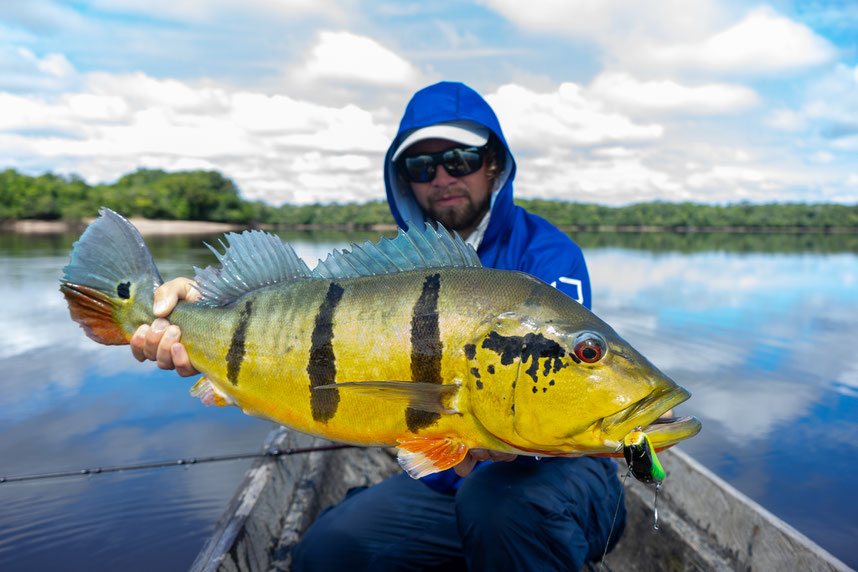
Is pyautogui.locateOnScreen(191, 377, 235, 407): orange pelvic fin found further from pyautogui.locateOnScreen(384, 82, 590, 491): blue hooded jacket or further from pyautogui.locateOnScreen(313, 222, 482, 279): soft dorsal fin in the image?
pyautogui.locateOnScreen(384, 82, 590, 491): blue hooded jacket

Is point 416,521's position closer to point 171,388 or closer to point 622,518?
point 622,518

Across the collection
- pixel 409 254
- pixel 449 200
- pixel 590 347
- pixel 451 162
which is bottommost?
pixel 590 347

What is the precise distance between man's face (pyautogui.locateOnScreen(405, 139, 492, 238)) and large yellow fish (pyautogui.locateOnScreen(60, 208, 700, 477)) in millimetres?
1929

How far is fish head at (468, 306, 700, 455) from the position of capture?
1.93 meters

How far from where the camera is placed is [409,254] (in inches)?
94.0

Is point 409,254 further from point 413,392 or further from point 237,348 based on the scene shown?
point 237,348

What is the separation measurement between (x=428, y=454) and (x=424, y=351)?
415mm

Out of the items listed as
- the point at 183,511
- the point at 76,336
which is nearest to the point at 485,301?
the point at 183,511

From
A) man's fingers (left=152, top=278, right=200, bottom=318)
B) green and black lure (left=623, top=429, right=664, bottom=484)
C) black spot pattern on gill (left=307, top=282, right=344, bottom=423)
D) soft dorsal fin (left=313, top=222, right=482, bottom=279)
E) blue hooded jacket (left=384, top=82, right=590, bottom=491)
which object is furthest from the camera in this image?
blue hooded jacket (left=384, top=82, right=590, bottom=491)

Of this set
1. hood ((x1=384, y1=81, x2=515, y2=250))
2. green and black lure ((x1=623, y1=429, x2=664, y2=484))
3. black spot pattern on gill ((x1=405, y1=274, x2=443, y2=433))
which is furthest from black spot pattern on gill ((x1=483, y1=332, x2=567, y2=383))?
hood ((x1=384, y1=81, x2=515, y2=250))

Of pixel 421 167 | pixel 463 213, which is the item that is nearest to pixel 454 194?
pixel 463 213

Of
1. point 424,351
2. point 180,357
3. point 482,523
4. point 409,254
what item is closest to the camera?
point 424,351

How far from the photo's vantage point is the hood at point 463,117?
4.19 m

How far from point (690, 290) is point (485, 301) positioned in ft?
72.1
